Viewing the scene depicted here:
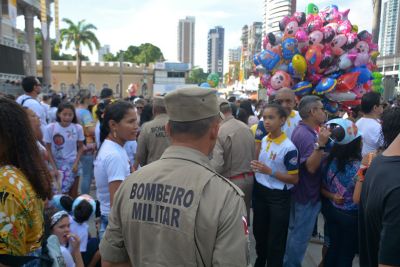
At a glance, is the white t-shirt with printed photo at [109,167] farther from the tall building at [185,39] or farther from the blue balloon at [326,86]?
the tall building at [185,39]

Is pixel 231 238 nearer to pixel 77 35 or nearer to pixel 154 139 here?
pixel 154 139

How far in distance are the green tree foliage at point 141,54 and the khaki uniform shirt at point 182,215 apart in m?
71.6

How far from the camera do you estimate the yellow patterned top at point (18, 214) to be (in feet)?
5.20

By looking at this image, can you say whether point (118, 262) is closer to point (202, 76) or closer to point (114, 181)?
point (114, 181)

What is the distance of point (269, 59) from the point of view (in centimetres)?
854

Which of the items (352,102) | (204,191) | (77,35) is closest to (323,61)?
(352,102)

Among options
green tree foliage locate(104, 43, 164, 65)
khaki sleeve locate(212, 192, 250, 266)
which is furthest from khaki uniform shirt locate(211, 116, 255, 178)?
green tree foliage locate(104, 43, 164, 65)

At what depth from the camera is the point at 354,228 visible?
9.95ft

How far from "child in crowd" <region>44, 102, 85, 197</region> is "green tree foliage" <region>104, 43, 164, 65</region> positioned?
223 feet

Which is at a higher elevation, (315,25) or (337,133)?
(315,25)

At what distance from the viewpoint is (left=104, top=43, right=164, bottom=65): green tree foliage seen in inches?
2799

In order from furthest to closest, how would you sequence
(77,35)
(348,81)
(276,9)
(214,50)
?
(214,50) → (276,9) → (77,35) → (348,81)

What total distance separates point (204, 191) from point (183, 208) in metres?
0.11

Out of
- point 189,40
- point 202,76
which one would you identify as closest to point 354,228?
point 202,76
